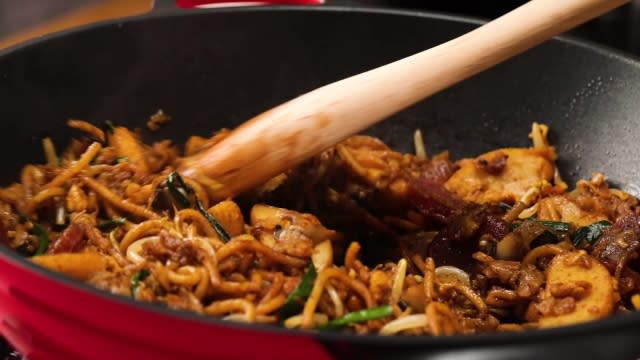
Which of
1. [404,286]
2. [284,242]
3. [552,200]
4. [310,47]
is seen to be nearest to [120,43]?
[310,47]

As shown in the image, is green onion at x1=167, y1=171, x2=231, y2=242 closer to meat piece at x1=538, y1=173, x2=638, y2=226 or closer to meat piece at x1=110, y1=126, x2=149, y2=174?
meat piece at x1=110, y1=126, x2=149, y2=174

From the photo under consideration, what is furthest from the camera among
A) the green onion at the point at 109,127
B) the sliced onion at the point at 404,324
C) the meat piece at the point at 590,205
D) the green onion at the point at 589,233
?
the green onion at the point at 109,127

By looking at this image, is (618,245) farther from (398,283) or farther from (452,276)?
(398,283)

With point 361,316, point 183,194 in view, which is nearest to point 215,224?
point 183,194

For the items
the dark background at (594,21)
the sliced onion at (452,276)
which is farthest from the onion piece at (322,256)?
the dark background at (594,21)

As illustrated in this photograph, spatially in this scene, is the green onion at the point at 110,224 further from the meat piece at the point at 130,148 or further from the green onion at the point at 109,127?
the green onion at the point at 109,127

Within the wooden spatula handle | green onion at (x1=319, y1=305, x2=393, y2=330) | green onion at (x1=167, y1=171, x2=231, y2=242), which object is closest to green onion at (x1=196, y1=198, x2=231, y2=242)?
green onion at (x1=167, y1=171, x2=231, y2=242)
